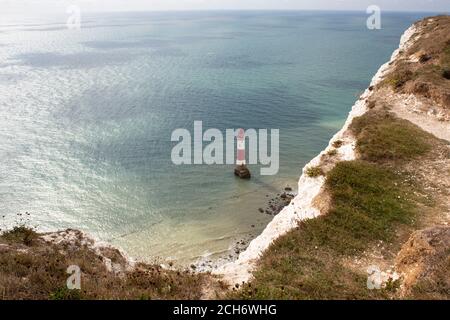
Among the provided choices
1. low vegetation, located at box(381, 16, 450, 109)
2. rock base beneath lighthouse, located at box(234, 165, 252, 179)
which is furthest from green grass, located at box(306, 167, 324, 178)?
low vegetation, located at box(381, 16, 450, 109)

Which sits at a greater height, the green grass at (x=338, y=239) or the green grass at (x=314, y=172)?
the green grass at (x=314, y=172)

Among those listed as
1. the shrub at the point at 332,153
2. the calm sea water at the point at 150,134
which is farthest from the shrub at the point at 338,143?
the calm sea water at the point at 150,134

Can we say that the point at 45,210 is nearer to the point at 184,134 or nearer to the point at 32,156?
the point at 32,156

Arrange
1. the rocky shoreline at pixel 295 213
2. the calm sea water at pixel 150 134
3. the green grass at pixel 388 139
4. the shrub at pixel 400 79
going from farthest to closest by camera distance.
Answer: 1. the shrub at pixel 400 79
2. the calm sea water at pixel 150 134
3. the green grass at pixel 388 139
4. the rocky shoreline at pixel 295 213

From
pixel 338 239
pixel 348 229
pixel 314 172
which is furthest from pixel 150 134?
pixel 338 239

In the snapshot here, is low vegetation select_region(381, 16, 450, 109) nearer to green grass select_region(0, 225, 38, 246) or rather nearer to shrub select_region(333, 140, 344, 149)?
shrub select_region(333, 140, 344, 149)

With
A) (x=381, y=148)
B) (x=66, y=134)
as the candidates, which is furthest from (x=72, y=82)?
(x=381, y=148)

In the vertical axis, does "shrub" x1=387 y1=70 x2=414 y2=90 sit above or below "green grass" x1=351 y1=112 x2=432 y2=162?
above

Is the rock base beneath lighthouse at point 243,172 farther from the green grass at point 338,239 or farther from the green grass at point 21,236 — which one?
the green grass at point 21,236
